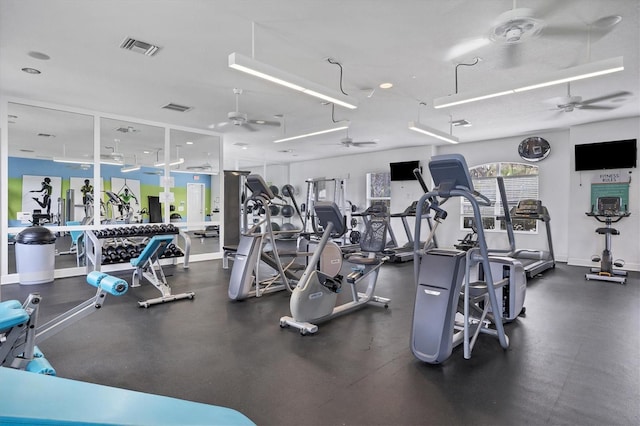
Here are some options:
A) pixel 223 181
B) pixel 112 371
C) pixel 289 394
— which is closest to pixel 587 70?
pixel 289 394

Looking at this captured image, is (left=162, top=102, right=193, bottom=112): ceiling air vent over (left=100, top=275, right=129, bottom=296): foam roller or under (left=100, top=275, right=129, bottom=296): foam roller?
over

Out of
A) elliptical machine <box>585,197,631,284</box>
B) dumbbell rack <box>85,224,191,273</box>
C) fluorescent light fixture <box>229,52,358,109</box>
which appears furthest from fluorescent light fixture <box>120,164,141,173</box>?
elliptical machine <box>585,197,631,284</box>

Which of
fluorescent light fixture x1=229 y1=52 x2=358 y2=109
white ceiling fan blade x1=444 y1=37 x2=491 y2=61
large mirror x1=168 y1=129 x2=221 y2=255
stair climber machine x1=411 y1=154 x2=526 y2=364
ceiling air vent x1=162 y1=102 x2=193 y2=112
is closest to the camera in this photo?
stair climber machine x1=411 y1=154 x2=526 y2=364

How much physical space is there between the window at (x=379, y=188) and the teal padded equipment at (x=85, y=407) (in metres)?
10.0

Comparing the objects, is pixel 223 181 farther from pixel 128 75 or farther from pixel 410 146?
pixel 410 146

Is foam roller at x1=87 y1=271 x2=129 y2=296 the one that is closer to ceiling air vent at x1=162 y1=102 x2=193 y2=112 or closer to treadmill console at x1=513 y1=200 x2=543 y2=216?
ceiling air vent at x1=162 y1=102 x2=193 y2=112

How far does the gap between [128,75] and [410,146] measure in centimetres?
733

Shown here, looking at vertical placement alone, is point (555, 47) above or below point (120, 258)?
above

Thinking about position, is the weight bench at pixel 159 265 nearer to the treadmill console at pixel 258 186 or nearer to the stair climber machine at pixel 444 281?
the treadmill console at pixel 258 186

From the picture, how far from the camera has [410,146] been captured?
32.5ft

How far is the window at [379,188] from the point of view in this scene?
1057cm

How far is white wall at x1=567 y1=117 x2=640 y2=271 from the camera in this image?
6.61 metres

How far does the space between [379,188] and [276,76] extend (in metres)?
7.63

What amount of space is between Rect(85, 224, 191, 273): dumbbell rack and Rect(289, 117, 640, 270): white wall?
640cm
